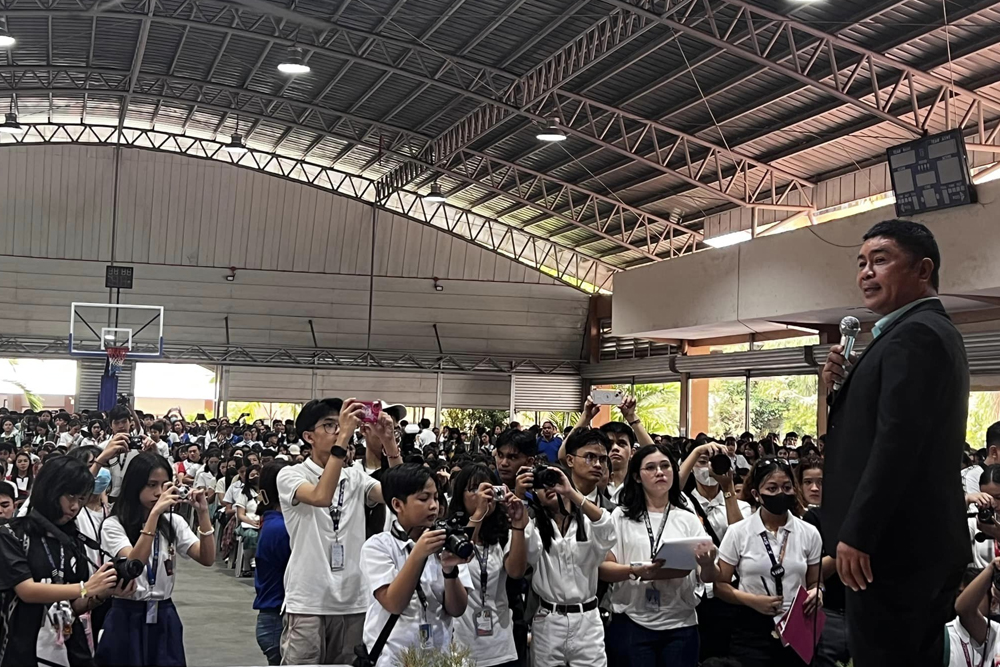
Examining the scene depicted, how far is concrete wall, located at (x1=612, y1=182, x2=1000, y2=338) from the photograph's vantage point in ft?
42.4

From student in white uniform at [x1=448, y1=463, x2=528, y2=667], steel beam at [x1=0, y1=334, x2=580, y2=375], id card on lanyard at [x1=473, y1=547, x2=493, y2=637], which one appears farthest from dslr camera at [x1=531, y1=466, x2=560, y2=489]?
steel beam at [x1=0, y1=334, x2=580, y2=375]

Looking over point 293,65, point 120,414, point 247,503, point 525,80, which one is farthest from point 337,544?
point 525,80

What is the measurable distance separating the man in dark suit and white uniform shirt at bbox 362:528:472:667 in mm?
1657

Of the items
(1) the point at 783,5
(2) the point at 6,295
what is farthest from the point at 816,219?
(2) the point at 6,295

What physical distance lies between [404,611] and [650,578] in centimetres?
120

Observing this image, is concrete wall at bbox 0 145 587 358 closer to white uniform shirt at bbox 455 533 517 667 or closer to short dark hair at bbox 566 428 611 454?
short dark hair at bbox 566 428 611 454

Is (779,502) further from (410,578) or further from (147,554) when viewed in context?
(147,554)

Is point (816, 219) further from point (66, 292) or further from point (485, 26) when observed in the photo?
point (66, 292)

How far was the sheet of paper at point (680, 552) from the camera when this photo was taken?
442 cm

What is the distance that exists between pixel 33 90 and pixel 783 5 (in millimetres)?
15126

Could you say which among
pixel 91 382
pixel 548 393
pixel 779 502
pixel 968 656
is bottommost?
pixel 968 656

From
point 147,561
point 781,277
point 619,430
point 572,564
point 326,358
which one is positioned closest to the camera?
point 572,564

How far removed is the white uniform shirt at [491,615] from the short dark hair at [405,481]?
1.25ft

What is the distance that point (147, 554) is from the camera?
445cm
